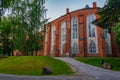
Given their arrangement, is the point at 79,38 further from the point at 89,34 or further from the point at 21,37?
the point at 21,37

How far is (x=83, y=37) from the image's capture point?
45.8 meters

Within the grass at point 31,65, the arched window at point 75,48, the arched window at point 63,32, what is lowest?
the grass at point 31,65

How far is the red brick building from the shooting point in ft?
146

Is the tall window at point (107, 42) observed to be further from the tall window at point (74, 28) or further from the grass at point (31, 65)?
the grass at point (31, 65)

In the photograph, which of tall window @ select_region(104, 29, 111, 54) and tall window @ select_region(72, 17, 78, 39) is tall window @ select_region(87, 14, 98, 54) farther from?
tall window @ select_region(72, 17, 78, 39)

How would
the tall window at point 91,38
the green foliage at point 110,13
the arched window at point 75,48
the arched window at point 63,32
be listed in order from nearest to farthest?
the green foliage at point 110,13, the tall window at point 91,38, the arched window at point 75,48, the arched window at point 63,32

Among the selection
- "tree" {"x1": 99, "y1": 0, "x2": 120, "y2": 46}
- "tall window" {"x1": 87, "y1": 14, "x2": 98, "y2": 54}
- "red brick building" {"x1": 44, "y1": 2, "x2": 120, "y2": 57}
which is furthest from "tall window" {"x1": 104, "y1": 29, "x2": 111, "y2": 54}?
"tree" {"x1": 99, "y1": 0, "x2": 120, "y2": 46}

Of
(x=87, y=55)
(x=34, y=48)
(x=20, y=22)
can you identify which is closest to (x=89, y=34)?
(x=87, y=55)

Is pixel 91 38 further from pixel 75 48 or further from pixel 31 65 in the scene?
pixel 31 65

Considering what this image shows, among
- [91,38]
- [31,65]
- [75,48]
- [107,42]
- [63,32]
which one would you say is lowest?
[31,65]

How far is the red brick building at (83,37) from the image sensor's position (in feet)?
146

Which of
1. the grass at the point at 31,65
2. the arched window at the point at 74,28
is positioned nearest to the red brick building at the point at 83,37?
the arched window at the point at 74,28

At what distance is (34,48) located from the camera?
39.5 meters

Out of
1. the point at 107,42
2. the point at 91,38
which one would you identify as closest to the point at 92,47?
the point at 91,38
